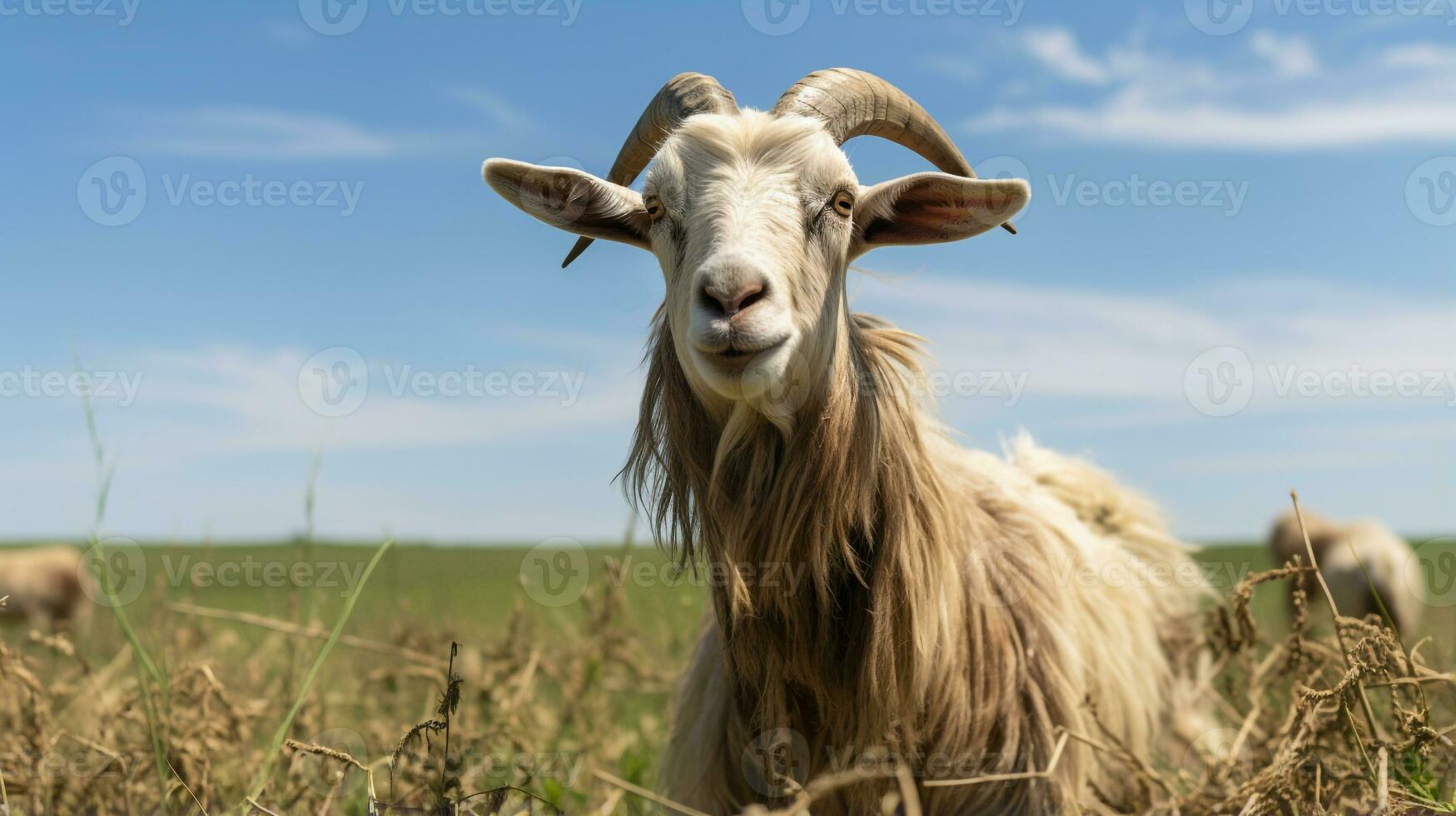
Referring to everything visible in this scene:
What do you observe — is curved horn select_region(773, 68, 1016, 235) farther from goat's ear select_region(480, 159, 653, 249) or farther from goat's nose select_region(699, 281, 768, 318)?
goat's nose select_region(699, 281, 768, 318)

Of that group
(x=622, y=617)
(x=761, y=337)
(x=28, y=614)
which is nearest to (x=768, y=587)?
(x=761, y=337)

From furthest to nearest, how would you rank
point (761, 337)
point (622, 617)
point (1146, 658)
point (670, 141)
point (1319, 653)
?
1. point (622, 617)
2. point (1146, 658)
3. point (1319, 653)
4. point (670, 141)
5. point (761, 337)

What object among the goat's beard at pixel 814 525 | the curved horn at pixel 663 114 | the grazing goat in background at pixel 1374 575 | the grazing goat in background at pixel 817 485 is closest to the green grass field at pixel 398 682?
the goat's beard at pixel 814 525

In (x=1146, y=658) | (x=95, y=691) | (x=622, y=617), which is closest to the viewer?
(x=1146, y=658)

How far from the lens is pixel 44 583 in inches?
858

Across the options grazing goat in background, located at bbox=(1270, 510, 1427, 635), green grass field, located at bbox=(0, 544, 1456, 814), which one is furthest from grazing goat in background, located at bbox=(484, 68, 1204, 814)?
grazing goat in background, located at bbox=(1270, 510, 1427, 635)

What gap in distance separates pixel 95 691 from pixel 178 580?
66cm

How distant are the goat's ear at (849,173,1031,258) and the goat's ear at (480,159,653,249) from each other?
2.69 feet

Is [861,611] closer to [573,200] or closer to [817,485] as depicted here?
[817,485]

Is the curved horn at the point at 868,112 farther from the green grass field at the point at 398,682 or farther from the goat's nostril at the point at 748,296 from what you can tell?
the green grass field at the point at 398,682

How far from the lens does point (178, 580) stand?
18.8 ft

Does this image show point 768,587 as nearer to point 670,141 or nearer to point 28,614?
point 670,141

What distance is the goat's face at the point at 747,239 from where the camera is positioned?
10.2 feet

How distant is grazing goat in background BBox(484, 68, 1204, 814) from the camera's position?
11.2 ft
